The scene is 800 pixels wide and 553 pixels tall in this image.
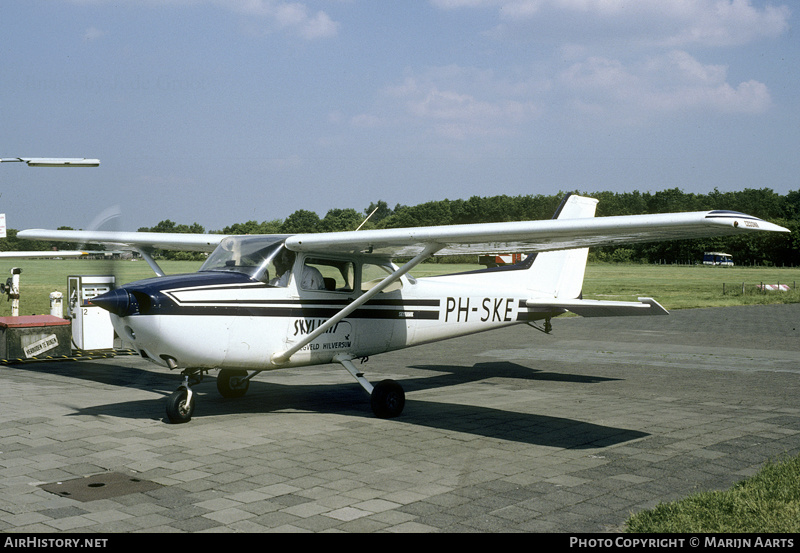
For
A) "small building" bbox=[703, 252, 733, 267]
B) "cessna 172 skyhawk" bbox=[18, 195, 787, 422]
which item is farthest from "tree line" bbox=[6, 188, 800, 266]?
"cessna 172 skyhawk" bbox=[18, 195, 787, 422]

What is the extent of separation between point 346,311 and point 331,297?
0.52m

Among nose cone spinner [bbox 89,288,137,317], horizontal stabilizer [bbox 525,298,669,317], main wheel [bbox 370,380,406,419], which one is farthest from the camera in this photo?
horizontal stabilizer [bbox 525,298,669,317]

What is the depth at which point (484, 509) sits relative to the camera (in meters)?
5.17

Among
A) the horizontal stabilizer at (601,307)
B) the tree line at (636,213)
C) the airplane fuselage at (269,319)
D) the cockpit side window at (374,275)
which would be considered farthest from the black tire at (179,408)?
the tree line at (636,213)

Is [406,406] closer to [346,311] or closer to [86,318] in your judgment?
[346,311]

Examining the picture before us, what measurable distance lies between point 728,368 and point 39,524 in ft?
40.0

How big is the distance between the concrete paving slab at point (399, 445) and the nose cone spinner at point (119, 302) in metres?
1.38

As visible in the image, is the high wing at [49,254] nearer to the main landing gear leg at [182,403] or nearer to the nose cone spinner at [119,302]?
the main landing gear leg at [182,403]

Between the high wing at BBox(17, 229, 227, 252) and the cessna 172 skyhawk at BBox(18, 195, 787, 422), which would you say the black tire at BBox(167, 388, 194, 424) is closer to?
the cessna 172 skyhawk at BBox(18, 195, 787, 422)

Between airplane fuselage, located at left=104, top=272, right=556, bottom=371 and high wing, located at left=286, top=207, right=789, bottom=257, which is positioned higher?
high wing, located at left=286, top=207, right=789, bottom=257

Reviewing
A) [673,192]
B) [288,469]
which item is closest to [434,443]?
[288,469]

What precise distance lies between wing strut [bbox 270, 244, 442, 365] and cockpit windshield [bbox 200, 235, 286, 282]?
2.97ft

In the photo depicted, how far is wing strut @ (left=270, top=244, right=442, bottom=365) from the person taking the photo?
8570mm
